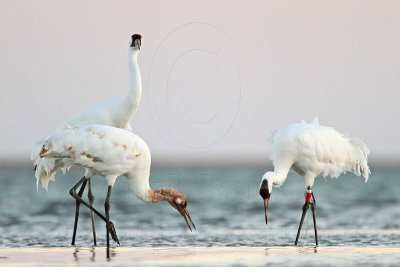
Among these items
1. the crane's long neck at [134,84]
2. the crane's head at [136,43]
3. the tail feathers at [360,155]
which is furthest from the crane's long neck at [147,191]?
the tail feathers at [360,155]

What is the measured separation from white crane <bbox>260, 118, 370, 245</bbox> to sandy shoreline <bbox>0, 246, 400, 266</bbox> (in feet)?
6.81

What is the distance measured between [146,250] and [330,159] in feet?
14.2

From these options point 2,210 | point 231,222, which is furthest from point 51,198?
point 231,222

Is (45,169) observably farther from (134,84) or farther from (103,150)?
(134,84)

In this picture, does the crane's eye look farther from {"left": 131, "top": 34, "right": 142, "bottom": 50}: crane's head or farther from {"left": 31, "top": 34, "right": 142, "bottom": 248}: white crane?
{"left": 131, "top": 34, "right": 142, "bottom": 50}: crane's head

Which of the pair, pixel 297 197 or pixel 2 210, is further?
pixel 297 197

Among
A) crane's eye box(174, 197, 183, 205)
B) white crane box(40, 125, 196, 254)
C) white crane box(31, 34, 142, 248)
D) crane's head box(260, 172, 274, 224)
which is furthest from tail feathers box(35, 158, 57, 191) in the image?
crane's head box(260, 172, 274, 224)

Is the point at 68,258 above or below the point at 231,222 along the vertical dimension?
below

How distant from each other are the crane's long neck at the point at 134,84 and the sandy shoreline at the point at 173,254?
2.44 metres

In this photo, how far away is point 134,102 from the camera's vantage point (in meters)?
16.3

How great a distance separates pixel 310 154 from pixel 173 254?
3944 millimetres

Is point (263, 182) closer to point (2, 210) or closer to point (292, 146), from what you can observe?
point (292, 146)

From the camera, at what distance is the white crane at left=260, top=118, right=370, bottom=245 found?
17250mm

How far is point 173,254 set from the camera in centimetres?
1448
